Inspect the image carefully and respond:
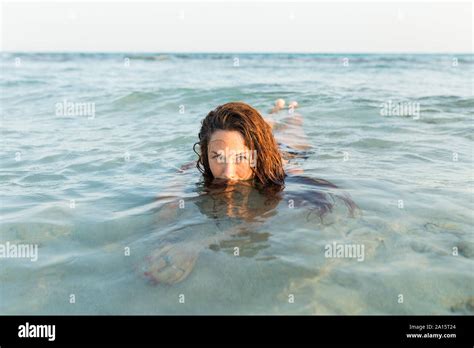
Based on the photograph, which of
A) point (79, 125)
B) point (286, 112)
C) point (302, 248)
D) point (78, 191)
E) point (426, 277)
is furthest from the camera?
point (286, 112)

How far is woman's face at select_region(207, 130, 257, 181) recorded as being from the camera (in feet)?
14.9

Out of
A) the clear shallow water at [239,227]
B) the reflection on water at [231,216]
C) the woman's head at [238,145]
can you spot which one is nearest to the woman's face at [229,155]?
the woman's head at [238,145]

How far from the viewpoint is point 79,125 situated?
9234mm

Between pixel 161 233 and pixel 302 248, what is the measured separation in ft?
3.80

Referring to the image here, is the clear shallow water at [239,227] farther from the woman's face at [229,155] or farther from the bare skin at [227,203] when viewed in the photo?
the woman's face at [229,155]

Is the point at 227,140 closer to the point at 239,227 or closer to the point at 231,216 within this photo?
the point at 231,216

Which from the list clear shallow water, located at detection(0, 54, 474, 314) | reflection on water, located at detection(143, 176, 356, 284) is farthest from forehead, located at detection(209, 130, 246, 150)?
clear shallow water, located at detection(0, 54, 474, 314)

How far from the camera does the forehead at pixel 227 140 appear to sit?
4.54m
